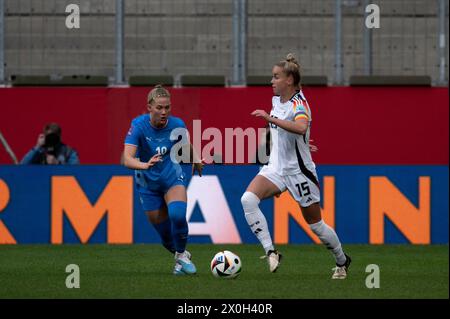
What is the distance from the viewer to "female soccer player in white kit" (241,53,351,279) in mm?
10039

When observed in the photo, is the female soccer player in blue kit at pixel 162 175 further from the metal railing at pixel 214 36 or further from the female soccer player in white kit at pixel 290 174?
the metal railing at pixel 214 36

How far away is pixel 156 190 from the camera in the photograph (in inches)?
421

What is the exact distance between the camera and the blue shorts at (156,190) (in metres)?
10.6

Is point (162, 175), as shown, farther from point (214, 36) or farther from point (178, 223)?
point (214, 36)

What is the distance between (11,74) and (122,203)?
3.14m

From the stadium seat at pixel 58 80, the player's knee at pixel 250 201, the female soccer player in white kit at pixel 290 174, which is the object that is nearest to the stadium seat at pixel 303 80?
the stadium seat at pixel 58 80

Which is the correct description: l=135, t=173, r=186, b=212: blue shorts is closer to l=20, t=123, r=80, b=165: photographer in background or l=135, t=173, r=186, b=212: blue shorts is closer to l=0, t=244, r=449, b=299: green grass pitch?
l=0, t=244, r=449, b=299: green grass pitch

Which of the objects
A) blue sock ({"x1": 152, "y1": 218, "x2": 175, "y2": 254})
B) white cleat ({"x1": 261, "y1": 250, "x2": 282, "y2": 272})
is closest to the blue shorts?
blue sock ({"x1": 152, "y1": 218, "x2": 175, "y2": 254})

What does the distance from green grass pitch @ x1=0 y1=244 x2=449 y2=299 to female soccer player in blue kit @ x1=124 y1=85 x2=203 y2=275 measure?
15.0 inches

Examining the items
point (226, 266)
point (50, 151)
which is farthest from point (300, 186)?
point (50, 151)

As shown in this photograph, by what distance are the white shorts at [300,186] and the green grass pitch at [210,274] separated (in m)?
0.72

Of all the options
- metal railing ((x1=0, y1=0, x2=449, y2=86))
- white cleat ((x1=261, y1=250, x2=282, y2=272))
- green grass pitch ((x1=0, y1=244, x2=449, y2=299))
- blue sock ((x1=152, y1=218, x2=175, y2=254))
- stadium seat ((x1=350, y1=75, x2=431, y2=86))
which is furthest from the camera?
stadium seat ((x1=350, y1=75, x2=431, y2=86))

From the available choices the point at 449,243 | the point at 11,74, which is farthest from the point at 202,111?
the point at 449,243
